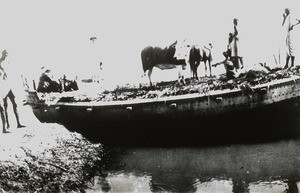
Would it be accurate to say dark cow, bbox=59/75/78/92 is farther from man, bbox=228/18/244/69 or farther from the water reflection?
man, bbox=228/18/244/69

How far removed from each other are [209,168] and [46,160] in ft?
7.49

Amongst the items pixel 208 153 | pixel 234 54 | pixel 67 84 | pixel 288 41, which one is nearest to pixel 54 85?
pixel 67 84

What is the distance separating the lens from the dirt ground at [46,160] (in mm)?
4629

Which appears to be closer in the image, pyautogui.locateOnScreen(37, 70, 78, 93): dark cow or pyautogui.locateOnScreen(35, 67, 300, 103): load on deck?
pyautogui.locateOnScreen(35, 67, 300, 103): load on deck

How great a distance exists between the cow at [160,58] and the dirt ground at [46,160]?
6.00 feet

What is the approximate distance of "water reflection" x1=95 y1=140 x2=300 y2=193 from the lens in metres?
4.59

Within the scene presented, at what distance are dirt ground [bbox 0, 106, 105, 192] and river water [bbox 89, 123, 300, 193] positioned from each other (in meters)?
0.32

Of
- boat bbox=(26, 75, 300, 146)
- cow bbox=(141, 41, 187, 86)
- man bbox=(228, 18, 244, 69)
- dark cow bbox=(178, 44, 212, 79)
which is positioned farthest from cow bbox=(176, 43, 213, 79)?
boat bbox=(26, 75, 300, 146)

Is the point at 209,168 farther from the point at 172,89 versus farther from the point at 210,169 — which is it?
the point at 172,89

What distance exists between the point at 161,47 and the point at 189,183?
2.93 metres

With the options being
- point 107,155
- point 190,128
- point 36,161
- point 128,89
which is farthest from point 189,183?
point 128,89

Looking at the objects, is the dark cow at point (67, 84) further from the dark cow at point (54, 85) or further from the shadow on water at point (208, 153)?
the shadow on water at point (208, 153)

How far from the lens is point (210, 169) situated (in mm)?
5062

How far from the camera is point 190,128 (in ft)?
19.1
